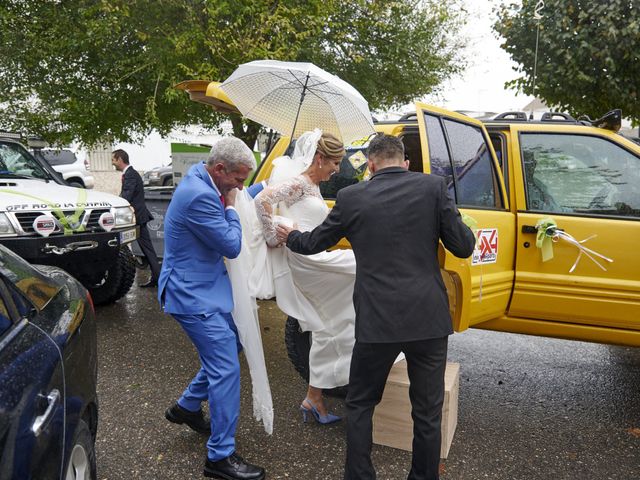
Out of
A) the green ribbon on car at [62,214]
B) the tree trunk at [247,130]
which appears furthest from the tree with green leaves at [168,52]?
the green ribbon on car at [62,214]

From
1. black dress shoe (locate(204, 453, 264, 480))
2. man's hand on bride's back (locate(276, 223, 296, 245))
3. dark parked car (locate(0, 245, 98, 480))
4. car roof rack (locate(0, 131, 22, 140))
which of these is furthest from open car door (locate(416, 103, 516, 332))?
car roof rack (locate(0, 131, 22, 140))

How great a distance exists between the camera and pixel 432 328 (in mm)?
2443

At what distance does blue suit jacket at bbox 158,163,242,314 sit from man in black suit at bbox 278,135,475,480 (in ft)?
1.86

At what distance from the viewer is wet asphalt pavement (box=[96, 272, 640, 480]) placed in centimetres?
307

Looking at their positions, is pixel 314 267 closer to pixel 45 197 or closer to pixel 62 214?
pixel 62 214

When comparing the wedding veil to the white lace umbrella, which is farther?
the white lace umbrella

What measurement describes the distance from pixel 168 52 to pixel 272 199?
4.37 metres

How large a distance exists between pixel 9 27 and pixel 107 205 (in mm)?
3661

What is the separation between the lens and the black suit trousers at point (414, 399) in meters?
2.50

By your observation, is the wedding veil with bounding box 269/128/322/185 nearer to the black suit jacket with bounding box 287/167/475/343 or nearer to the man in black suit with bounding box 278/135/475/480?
the man in black suit with bounding box 278/135/475/480

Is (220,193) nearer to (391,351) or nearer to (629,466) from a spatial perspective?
(391,351)

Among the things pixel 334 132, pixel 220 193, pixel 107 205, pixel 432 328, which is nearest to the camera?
pixel 432 328

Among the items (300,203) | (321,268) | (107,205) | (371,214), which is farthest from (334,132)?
(107,205)

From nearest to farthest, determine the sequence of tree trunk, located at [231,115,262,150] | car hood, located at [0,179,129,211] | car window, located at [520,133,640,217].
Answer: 1. car window, located at [520,133,640,217]
2. car hood, located at [0,179,129,211]
3. tree trunk, located at [231,115,262,150]
